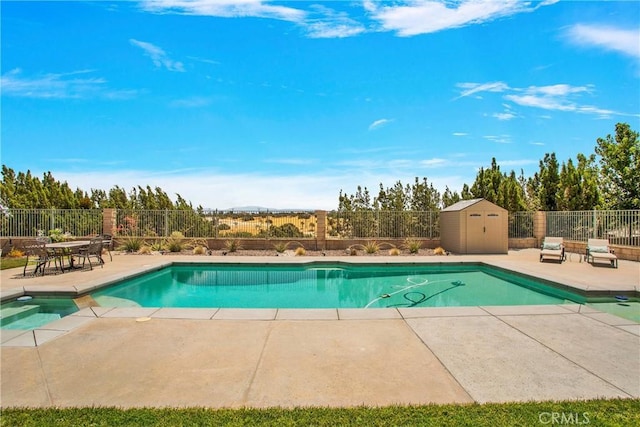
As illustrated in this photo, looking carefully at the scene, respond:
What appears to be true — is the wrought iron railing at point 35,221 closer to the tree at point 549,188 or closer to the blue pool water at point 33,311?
the blue pool water at point 33,311

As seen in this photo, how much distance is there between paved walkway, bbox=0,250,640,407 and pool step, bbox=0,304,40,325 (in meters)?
1.28

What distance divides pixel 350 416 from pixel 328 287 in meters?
6.84

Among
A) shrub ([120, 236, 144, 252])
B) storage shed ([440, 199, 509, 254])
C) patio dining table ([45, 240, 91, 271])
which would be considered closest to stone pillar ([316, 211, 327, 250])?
storage shed ([440, 199, 509, 254])

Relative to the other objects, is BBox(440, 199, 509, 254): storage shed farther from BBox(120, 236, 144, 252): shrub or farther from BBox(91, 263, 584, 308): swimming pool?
BBox(120, 236, 144, 252): shrub

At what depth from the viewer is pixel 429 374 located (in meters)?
3.42

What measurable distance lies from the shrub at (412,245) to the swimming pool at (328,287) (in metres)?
2.99

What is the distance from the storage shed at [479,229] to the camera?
574 inches

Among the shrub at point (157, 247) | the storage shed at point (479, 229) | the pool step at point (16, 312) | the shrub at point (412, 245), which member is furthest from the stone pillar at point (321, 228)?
the pool step at point (16, 312)

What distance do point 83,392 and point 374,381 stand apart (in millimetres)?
2649

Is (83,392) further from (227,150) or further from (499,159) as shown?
(499,159)

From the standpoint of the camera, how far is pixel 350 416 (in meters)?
2.61

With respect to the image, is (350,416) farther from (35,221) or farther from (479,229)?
(35,221)

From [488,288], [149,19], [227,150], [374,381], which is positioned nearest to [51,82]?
[149,19]

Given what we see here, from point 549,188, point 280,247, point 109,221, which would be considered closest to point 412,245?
point 280,247
